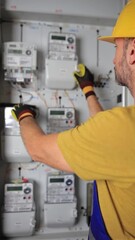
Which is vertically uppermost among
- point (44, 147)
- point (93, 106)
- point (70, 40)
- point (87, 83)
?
point (70, 40)

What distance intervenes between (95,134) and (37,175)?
1160 mm

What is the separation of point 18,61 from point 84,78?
474 mm

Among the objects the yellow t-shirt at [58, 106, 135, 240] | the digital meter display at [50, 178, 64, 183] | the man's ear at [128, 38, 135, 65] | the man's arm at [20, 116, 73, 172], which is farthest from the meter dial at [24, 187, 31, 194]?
the man's ear at [128, 38, 135, 65]

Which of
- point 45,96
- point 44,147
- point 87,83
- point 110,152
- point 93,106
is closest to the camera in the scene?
point 110,152

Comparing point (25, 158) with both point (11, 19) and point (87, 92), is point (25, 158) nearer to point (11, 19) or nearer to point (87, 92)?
point (87, 92)

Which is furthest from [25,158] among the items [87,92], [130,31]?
[130,31]

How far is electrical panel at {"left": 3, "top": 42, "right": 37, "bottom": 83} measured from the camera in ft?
5.89

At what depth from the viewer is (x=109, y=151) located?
0.86 metres

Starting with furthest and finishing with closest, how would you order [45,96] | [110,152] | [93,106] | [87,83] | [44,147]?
[45,96] < [87,83] < [93,106] < [44,147] < [110,152]

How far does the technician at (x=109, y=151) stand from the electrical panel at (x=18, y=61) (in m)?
0.77

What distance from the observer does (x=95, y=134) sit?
0.87 metres

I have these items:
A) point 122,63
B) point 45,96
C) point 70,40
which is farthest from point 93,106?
point 122,63

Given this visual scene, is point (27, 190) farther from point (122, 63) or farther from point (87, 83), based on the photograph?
point (122, 63)

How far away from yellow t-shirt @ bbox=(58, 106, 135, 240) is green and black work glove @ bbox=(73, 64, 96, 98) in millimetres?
893
